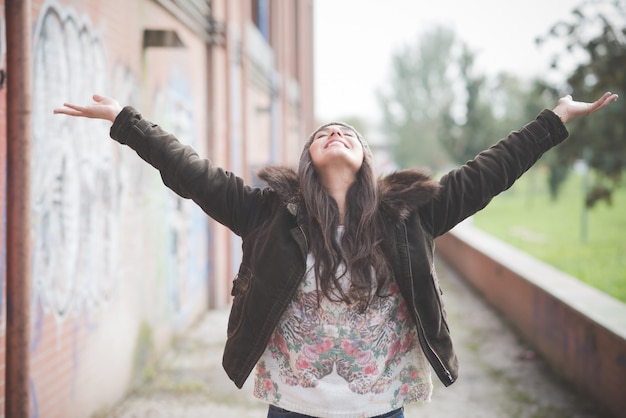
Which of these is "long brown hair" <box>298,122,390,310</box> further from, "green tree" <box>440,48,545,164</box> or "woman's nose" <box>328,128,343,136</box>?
"green tree" <box>440,48,545,164</box>

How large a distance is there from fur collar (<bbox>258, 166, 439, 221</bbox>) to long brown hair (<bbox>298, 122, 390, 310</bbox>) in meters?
0.04

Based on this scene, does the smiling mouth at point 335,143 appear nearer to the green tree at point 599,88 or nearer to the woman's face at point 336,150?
the woman's face at point 336,150

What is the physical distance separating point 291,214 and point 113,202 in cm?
278

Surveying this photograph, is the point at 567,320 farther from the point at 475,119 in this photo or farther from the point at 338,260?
the point at 475,119

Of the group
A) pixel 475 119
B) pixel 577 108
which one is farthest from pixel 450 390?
pixel 475 119

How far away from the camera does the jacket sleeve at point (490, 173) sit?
7.73 ft

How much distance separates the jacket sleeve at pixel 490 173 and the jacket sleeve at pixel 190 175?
71 centimetres

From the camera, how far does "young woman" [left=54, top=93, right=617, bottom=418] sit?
220 centimetres

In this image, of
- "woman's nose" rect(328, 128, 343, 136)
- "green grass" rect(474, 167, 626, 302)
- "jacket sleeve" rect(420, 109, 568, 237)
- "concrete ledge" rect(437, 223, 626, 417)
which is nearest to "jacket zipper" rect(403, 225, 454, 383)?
"jacket sleeve" rect(420, 109, 568, 237)

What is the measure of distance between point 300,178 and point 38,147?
194 centimetres

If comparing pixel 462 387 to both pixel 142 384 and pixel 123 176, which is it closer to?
pixel 142 384

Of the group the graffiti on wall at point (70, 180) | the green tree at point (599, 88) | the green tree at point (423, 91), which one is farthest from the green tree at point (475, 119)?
the green tree at point (423, 91)

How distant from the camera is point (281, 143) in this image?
14242 millimetres

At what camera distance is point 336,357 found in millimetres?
A: 2199
